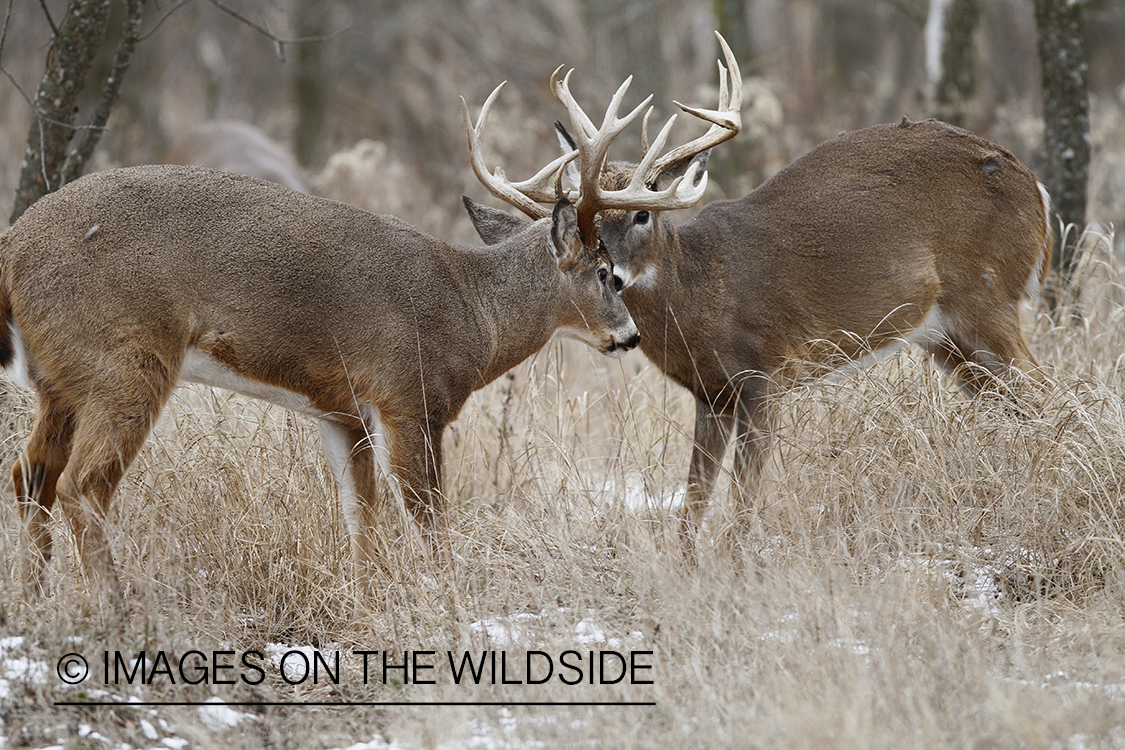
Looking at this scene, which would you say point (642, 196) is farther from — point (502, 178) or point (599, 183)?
point (502, 178)

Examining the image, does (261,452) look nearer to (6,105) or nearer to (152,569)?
(152,569)

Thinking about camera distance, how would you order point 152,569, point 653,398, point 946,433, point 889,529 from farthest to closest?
point 653,398
point 946,433
point 889,529
point 152,569

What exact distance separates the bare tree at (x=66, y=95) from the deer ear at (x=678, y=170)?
8.46 feet

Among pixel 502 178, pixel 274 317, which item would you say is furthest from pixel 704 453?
pixel 274 317

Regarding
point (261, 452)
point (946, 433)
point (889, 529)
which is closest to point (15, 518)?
point (261, 452)

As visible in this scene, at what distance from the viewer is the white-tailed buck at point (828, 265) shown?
216 inches

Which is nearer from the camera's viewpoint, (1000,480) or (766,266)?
(1000,480)

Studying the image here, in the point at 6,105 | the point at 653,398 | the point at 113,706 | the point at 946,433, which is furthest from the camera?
the point at 6,105

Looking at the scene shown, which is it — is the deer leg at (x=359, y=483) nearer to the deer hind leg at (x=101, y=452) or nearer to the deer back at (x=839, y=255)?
the deer hind leg at (x=101, y=452)

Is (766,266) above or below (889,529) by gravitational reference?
above

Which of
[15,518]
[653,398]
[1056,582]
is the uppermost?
[653,398]

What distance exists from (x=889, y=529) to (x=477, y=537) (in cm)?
157

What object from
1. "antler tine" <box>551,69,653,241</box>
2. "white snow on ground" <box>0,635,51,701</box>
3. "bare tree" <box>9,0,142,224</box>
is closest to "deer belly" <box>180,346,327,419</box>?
"white snow on ground" <box>0,635,51,701</box>

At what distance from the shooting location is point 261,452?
498 centimetres
